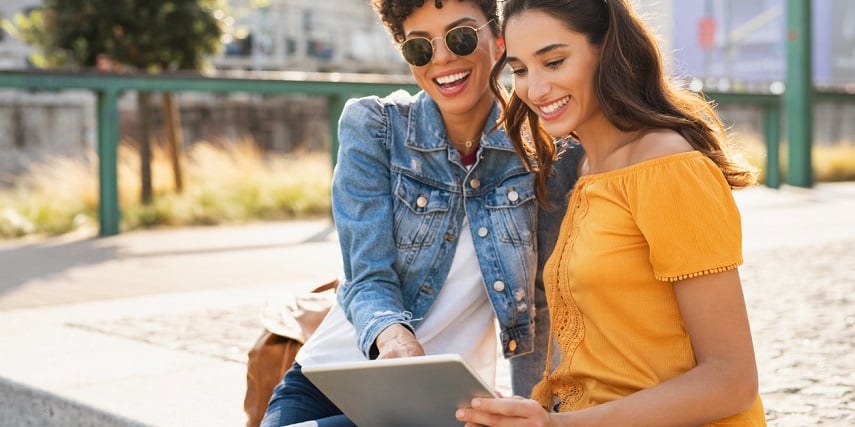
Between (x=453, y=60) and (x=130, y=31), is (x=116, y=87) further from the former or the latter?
(x=453, y=60)

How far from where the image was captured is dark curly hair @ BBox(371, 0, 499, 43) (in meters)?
2.34

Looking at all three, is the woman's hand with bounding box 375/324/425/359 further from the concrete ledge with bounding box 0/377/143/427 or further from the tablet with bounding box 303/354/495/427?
the concrete ledge with bounding box 0/377/143/427

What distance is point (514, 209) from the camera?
7.79ft

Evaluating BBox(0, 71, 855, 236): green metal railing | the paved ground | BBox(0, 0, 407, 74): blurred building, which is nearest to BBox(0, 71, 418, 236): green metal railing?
BBox(0, 71, 855, 236): green metal railing

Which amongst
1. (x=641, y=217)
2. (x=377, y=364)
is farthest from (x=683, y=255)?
(x=377, y=364)

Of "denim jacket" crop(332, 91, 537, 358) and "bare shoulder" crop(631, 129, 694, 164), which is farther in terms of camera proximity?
"denim jacket" crop(332, 91, 537, 358)

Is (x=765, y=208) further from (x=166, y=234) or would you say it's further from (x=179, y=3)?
(x=179, y=3)

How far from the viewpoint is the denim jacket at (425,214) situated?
2.33m

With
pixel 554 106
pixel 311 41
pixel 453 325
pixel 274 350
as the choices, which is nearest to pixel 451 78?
pixel 554 106

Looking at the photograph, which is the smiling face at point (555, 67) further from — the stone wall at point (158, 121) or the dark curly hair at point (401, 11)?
the stone wall at point (158, 121)

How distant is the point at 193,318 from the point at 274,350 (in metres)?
1.98

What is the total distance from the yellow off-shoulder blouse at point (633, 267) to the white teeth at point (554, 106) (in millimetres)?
149

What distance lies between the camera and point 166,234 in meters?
8.16

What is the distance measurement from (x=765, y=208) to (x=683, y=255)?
787 centimetres
